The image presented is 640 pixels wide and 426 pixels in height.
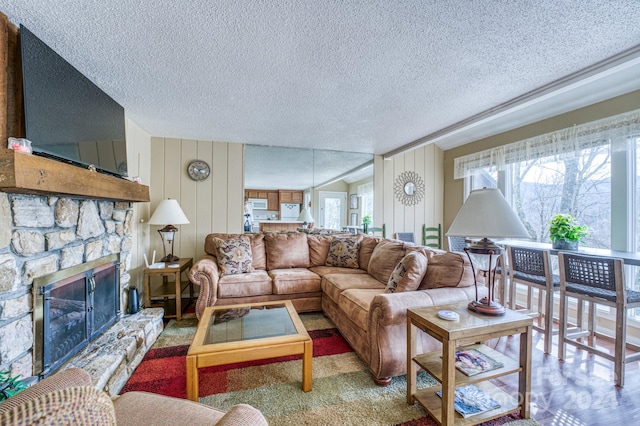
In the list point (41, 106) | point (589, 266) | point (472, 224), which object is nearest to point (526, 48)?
point (472, 224)

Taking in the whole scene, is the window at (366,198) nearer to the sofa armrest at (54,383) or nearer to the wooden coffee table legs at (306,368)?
the wooden coffee table legs at (306,368)

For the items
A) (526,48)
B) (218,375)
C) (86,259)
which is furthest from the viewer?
(86,259)

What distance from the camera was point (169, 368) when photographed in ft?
A: 6.56

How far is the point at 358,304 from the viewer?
2133 mm

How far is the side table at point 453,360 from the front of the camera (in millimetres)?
1354

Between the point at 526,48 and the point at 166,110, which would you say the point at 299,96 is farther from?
the point at 526,48

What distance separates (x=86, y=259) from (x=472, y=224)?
110 inches

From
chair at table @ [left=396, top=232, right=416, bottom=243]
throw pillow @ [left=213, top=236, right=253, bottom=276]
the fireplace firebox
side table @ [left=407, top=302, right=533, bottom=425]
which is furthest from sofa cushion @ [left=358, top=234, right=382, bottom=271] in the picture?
the fireplace firebox

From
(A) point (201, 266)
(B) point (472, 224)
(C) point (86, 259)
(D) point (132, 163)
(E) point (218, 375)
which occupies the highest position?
(D) point (132, 163)

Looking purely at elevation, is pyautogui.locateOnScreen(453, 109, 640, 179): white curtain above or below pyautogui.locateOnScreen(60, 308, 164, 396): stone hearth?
above

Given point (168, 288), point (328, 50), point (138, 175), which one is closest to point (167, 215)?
point (138, 175)

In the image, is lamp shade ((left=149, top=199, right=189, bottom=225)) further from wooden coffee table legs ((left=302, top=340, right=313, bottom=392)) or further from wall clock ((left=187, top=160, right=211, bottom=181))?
wooden coffee table legs ((left=302, top=340, right=313, bottom=392))

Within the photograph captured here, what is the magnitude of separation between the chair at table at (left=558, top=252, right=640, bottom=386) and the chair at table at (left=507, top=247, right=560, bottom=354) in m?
0.09

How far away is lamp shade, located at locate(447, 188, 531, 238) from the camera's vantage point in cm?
148
